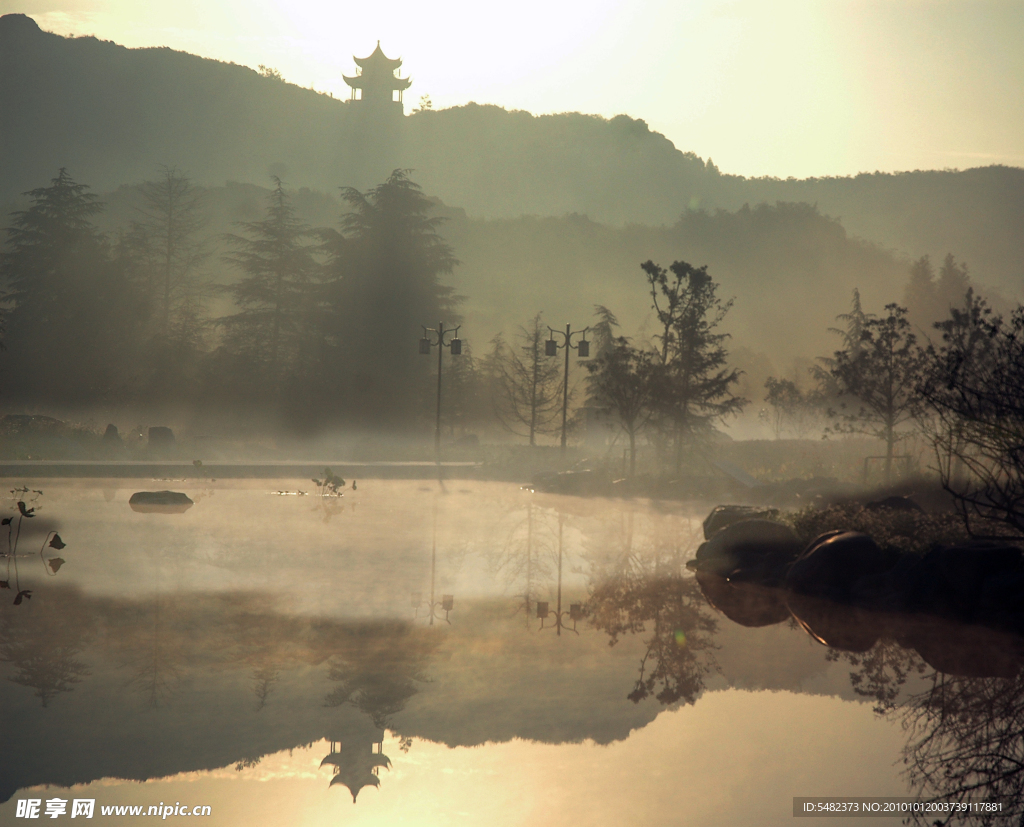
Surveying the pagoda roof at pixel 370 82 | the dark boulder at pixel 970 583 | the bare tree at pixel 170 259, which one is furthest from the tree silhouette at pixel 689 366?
the pagoda roof at pixel 370 82

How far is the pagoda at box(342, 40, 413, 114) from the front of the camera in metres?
150

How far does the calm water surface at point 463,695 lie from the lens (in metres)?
6.12

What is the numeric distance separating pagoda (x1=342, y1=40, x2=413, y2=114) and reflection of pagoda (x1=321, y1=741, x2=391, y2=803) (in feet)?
515

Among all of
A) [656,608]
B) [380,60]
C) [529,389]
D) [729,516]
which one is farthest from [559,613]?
[380,60]

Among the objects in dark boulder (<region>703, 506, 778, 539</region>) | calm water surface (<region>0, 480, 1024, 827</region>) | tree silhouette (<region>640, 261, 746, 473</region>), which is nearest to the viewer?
calm water surface (<region>0, 480, 1024, 827</region>)

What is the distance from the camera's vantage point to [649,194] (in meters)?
178

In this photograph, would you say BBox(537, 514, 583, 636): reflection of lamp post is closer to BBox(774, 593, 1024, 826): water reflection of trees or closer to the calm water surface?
the calm water surface

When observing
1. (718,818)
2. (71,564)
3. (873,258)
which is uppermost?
(873,258)

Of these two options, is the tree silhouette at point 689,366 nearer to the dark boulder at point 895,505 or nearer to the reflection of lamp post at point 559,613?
the dark boulder at point 895,505

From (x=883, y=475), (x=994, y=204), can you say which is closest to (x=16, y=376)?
(x=883, y=475)

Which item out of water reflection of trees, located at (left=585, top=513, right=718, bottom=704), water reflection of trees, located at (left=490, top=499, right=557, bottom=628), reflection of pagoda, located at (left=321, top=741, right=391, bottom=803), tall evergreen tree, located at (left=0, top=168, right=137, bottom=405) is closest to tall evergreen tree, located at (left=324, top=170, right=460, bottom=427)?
tall evergreen tree, located at (left=0, top=168, right=137, bottom=405)

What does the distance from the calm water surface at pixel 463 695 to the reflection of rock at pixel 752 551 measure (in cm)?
84

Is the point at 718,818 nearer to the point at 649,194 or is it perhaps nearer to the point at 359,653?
the point at 359,653

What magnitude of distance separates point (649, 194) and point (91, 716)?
182 meters
